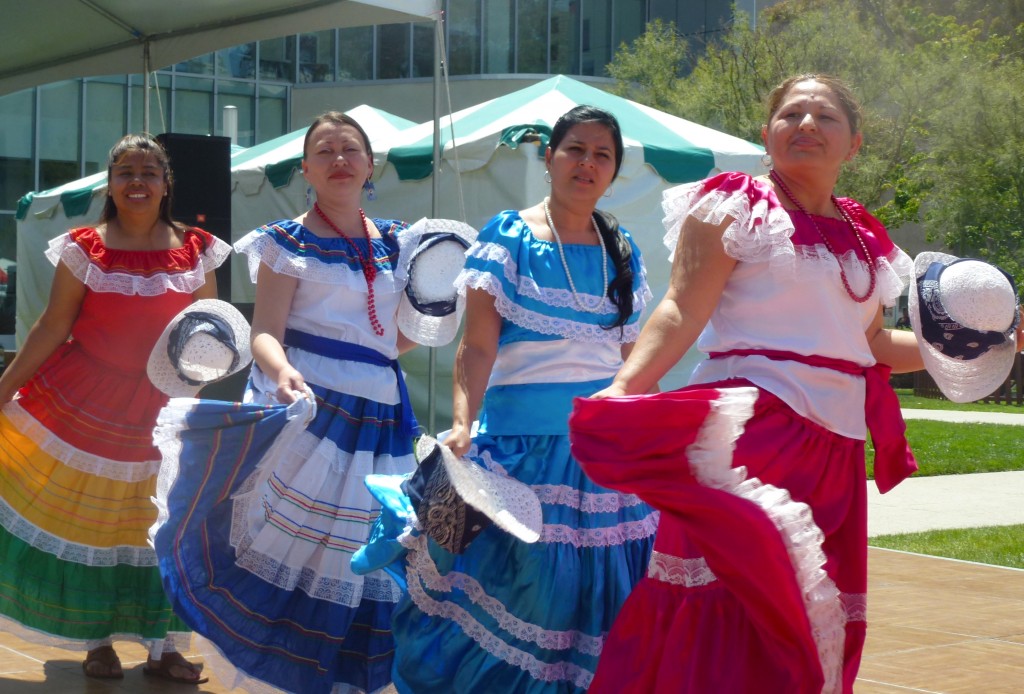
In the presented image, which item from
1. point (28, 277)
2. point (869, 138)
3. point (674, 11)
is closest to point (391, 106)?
point (674, 11)

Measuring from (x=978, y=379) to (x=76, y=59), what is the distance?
7616 millimetres

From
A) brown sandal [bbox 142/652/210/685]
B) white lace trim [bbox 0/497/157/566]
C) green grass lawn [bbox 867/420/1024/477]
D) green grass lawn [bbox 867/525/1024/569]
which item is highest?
white lace trim [bbox 0/497/157/566]

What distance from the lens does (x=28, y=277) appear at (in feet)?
63.1

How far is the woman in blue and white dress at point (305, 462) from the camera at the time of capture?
398 cm

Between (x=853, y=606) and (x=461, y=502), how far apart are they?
0.99 metres

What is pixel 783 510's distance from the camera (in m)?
2.65

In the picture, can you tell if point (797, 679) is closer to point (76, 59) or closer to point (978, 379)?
point (978, 379)

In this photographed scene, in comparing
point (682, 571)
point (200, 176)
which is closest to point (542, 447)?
point (682, 571)

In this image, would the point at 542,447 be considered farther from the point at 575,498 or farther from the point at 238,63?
the point at 238,63

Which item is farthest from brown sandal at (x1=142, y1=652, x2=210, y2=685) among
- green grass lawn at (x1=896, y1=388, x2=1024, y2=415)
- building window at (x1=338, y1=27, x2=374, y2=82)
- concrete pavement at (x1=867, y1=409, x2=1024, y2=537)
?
building window at (x1=338, y1=27, x2=374, y2=82)

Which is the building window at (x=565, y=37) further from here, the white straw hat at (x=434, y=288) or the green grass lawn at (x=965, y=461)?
the white straw hat at (x=434, y=288)

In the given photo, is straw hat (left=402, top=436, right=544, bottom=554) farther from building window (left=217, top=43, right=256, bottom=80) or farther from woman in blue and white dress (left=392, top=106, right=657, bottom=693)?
building window (left=217, top=43, right=256, bottom=80)

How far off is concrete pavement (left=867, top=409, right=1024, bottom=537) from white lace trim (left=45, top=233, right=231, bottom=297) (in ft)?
15.4

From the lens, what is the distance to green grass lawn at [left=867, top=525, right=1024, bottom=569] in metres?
7.67
